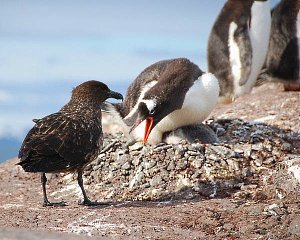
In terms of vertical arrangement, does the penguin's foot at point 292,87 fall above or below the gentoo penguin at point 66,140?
below

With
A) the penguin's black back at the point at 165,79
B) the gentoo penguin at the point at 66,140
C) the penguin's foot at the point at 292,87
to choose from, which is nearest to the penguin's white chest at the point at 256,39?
the penguin's foot at the point at 292,87

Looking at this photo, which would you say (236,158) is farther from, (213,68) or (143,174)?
(213,68)

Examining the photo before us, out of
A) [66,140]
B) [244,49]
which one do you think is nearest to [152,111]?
[66,140]

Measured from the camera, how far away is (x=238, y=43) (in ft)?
53.4

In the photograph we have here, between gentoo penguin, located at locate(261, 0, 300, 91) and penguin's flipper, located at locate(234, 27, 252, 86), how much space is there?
34.9 inches

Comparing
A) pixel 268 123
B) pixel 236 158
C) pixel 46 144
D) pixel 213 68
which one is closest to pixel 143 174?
pixel 236 158

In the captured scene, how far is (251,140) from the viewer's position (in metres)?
10.9

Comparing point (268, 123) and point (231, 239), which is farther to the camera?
point (268, 123)

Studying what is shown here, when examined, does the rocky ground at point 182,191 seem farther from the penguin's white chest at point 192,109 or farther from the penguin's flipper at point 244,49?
the penguin's flipper at point 244,49

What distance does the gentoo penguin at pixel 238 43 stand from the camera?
16.3m

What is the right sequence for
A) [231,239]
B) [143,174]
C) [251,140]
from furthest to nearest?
[251,140]
[143,174]
[231,239]

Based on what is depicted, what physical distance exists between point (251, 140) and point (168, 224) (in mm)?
3549

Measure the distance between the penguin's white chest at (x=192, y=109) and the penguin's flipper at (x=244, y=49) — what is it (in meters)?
5.19

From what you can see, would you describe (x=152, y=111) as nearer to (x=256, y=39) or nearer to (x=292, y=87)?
(x=292, y=87)
